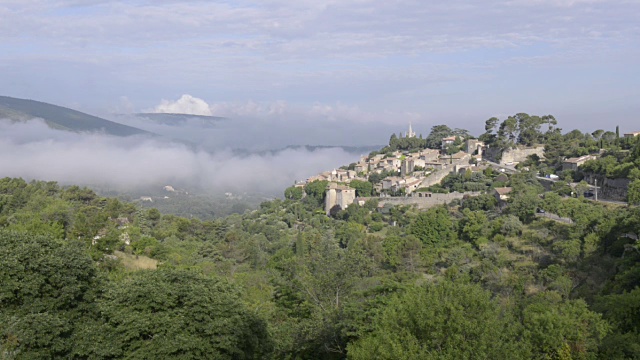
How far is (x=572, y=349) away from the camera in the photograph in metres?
10.4

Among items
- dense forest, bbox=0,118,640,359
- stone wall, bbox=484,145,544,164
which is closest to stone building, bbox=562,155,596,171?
stone wall, bbox=484,145,544,164

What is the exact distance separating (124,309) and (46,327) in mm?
1440

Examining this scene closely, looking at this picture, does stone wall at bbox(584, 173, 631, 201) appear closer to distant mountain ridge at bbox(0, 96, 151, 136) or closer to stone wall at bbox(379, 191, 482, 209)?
stone wall at bbox(379, 191, 482, 209)

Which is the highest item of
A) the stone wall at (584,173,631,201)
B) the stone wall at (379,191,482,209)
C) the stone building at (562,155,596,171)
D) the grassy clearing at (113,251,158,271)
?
the stone building at (562,155,596,171)

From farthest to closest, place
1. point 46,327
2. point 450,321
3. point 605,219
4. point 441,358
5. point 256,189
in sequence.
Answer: point 256,189
point 605,219
point 46,327
point 450,321
point 441,358

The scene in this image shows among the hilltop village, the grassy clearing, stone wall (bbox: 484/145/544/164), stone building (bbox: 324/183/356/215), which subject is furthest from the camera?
stone building (bbox: 324/183/356/215)

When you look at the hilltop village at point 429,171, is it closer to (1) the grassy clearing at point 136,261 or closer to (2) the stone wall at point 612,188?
(2) the stone wall at point 612,188

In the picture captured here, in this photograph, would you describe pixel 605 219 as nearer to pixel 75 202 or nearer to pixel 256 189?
pixel 75 202

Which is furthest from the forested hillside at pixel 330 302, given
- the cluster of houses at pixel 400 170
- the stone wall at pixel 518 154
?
the cluster of houses at pixel 400 170

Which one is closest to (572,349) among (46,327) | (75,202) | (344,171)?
(46,327)

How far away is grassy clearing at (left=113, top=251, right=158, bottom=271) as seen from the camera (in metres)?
23.6

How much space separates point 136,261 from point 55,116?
514ft

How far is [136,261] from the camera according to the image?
24.8 meters

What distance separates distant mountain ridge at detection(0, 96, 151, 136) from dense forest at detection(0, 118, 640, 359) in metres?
136
